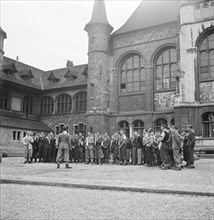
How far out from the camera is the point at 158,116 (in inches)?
988

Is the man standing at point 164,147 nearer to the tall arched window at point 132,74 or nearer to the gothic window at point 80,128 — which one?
the tall arched window at point 132,74

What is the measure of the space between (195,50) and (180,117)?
5.28 metres

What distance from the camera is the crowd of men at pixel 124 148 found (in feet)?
40.4

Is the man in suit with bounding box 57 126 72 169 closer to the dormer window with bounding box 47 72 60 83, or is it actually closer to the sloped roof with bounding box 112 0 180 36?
the sloped roof with bounding box 112 0 180 36

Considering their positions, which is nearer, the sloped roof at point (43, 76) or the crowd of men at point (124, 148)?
the crowd of men at point (124, 148)

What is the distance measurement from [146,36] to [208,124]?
9.85 metres

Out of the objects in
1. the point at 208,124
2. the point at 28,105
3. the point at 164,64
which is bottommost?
the point at 208,124

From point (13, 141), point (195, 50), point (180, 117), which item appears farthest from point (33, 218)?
point (13, 141)

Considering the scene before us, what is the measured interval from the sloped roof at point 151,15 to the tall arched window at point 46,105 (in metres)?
12.5

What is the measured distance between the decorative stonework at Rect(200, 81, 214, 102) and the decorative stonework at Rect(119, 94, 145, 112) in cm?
554

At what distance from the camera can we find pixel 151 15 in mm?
28500

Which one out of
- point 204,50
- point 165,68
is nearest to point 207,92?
point 204,50

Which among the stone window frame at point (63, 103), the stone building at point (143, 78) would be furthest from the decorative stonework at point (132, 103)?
the stone window frame at point (63, 103)

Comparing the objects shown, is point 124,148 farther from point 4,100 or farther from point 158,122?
point 4,100
